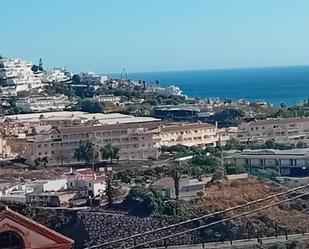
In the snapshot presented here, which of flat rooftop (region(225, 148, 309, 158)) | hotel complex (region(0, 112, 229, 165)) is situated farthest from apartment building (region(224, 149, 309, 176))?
hotel complex (region(0, 112, 229, 165))

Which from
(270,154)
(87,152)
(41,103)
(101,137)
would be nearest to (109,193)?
(270,154)

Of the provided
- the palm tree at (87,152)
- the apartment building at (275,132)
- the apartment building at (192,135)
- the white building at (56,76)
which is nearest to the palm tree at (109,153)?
the palm tree at (87,152)

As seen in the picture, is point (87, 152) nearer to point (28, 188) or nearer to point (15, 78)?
point (28, 188)

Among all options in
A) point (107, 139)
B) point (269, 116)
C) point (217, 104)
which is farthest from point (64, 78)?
point (107, 139)

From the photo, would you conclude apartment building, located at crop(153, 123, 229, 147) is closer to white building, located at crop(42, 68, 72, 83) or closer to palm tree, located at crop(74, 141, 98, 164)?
palm tree, located at crop(74, 141, 98, 164)

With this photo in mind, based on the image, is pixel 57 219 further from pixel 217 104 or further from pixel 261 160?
pixel 217 104

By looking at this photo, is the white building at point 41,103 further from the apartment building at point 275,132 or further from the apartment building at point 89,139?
the apartment building at point 275,132
